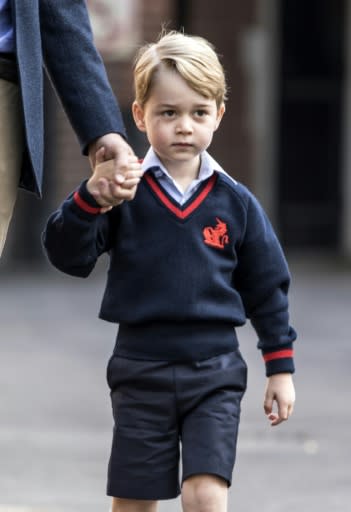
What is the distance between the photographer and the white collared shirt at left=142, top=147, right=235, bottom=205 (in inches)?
144

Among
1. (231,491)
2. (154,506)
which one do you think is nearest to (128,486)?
(154,506)

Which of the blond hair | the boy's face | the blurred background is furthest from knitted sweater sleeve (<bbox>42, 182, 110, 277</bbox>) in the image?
the blurred background

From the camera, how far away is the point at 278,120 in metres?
13.5

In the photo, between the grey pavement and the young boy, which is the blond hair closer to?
the young boy

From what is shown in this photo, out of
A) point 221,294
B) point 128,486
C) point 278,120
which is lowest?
point 128,486

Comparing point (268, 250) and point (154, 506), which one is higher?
point (268, 250)

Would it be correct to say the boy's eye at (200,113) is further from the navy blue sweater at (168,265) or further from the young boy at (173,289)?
the navy blue sweater at (168,265)

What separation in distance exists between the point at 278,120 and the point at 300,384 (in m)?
6.49

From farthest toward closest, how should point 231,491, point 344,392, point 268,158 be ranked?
point 268,158 < point 344,392 < point 231,491

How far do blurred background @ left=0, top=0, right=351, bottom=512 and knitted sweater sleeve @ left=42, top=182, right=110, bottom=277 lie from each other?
3.28ft

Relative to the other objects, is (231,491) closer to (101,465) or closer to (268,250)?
(101,465)

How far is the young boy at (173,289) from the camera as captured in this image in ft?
11.8

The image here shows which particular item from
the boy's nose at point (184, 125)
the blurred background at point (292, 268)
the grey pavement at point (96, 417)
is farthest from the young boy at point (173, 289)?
the grey pavement at point (96, 417)

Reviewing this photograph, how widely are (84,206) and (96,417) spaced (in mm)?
3236
